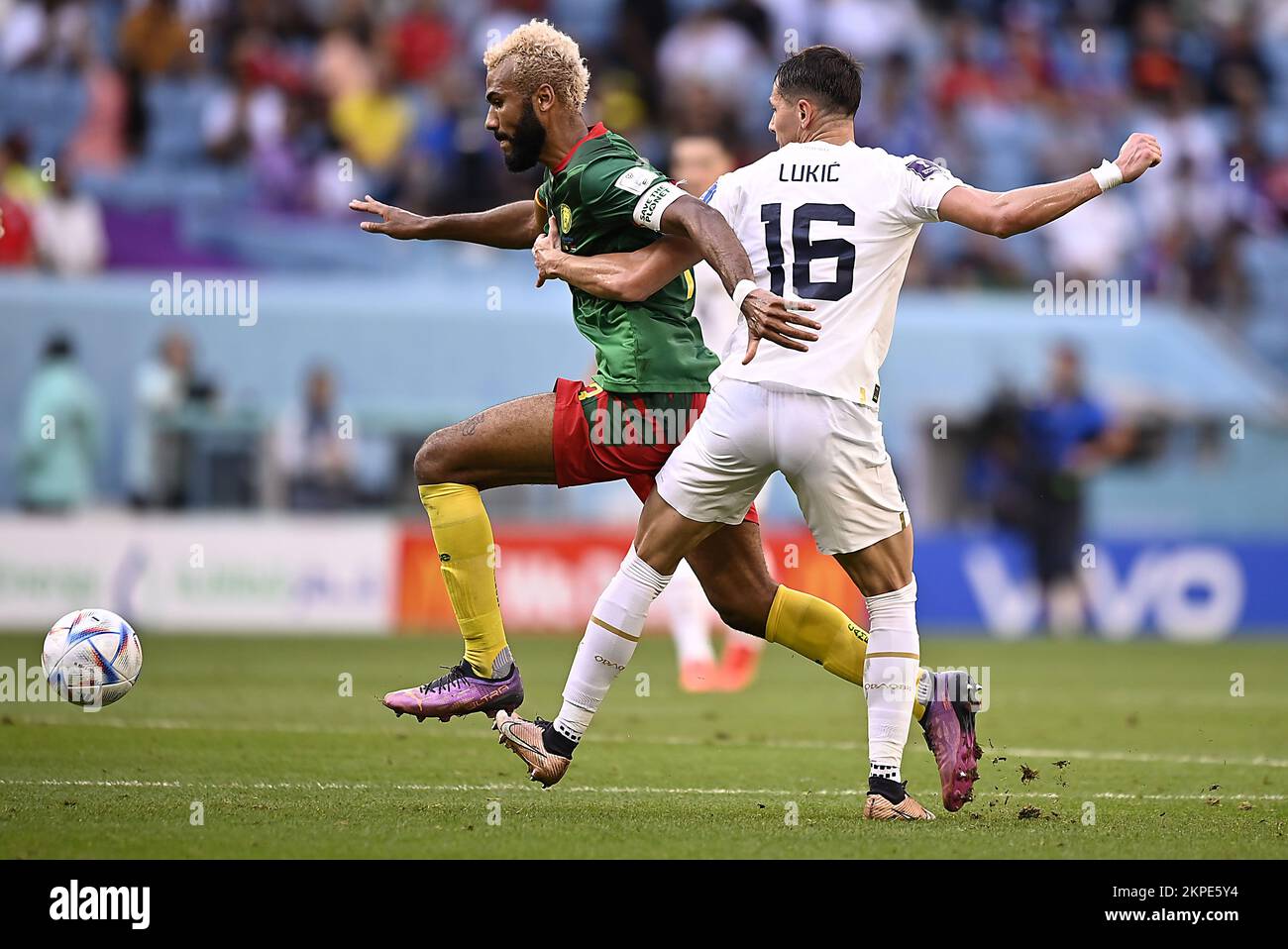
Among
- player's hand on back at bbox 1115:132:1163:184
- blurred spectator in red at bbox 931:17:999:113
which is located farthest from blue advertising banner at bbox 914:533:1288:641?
player's hand on back at bbox 1115:132:1163:184

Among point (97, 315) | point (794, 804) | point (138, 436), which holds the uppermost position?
point (97, 315)

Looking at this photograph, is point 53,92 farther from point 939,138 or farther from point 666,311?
point 666,311

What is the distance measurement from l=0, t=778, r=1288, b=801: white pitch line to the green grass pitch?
0.02 meters

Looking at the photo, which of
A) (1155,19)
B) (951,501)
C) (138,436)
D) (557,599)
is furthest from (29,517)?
(1155,19)

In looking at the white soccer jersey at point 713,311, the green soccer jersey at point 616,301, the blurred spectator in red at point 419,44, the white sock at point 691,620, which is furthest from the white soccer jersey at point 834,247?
the blurred spectator in red at point 419,44

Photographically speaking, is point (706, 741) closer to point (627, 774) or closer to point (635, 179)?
point (627, 774)

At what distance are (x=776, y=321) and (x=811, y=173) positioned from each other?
2.30 feet

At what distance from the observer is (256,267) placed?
18.2m

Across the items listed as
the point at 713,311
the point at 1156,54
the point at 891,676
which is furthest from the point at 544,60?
the point at 1156,54

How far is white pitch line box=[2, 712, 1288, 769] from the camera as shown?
8.34m

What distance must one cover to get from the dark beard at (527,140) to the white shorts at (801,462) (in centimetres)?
110

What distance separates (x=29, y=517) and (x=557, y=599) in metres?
4.39

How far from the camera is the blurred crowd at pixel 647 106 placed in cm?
1905

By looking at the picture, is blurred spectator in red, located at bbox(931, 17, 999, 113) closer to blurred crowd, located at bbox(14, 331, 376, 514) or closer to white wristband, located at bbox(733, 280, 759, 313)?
blurred crowd, located at bbox(14, 331, 376, 514)
